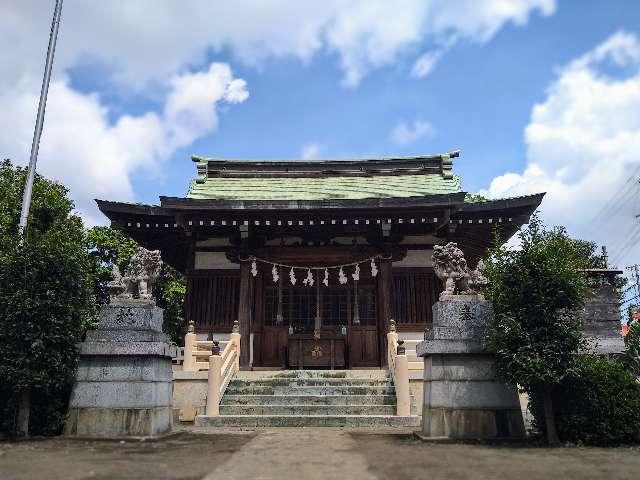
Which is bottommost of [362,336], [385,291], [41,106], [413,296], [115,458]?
[115,458]

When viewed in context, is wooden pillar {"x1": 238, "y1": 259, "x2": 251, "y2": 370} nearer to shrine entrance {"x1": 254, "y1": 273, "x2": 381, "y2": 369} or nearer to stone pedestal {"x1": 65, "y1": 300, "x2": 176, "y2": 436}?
shrine entrance {"x1": 254, "y1": 273, "x2": 381, "y2": 369}

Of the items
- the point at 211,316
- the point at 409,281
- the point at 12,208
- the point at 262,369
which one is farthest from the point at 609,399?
the point at 12,208

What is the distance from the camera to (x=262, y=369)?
603 inches

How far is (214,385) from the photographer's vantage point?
1163 cm

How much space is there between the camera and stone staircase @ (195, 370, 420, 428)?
1095 centimetres

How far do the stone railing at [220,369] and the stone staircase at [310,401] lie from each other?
0.22m

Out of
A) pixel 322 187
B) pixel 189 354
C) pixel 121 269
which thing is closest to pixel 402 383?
pixel 189 354

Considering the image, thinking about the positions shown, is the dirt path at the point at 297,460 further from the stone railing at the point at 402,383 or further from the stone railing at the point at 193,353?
the stone railing at the point at 193,353

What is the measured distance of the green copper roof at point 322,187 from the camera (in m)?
18.5

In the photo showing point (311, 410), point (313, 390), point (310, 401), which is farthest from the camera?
point (313, 390)

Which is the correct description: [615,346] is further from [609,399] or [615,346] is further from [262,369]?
[262,369]

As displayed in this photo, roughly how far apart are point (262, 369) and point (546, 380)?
31.2 feet

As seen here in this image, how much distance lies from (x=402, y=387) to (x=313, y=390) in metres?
2.34

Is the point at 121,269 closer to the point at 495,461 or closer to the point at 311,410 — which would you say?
the point at 311,410
